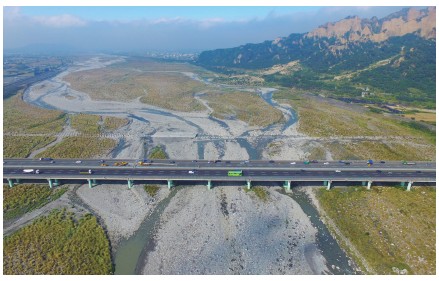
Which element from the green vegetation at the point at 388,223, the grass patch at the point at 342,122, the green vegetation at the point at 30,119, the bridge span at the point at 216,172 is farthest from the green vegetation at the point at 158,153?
the grass patch at the point at 342,122

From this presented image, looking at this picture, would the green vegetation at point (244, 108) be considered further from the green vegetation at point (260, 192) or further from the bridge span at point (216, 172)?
the green vegetation at point (260, 192)

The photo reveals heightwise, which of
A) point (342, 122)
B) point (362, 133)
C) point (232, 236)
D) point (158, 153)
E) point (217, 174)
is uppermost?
point (342, 122)

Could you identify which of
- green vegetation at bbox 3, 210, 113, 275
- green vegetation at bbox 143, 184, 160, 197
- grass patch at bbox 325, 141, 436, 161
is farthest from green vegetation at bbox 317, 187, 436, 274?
green vegetation at bbox 3, 210, 113, 275

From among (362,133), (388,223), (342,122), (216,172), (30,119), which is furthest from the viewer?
(30,119)

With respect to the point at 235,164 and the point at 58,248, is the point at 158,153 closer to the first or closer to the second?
the point at 235,164

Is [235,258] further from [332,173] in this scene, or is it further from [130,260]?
[332,173]

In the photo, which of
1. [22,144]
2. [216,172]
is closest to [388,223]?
[216,172]

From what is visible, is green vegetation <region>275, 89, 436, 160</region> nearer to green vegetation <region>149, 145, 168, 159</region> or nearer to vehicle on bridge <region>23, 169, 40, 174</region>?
green vegetation <region>149, 145, 168, 159</region>
